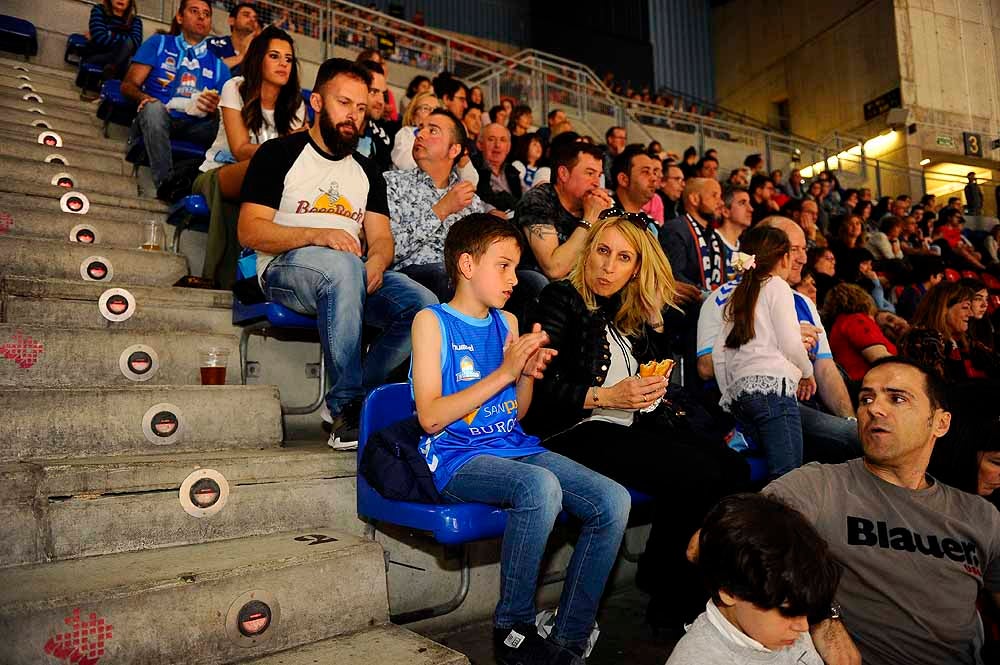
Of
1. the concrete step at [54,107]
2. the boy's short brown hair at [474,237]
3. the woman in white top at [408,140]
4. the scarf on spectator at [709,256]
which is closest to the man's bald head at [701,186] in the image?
the scarf on spectator at [709,256]

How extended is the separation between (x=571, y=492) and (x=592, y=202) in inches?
59.1

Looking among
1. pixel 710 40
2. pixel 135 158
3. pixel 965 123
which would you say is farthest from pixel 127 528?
pixel 710 40

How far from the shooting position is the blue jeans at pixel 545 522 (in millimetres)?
1560

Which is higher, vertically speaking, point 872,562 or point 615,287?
point 615,287

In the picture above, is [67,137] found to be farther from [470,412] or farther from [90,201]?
[470,412]

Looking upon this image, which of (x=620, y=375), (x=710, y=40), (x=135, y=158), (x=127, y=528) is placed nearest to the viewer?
(x=127, y=528)

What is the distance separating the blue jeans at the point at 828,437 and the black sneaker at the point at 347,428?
1.54 metres

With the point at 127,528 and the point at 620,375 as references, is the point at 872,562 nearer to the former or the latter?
the point at 620,375

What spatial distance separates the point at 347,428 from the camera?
6.42 feet

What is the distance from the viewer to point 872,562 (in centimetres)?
158

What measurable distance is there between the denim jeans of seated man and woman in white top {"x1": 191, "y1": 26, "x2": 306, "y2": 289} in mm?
790

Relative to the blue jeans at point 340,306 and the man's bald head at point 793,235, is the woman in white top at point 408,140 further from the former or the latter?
the man's bald head at point 793,235

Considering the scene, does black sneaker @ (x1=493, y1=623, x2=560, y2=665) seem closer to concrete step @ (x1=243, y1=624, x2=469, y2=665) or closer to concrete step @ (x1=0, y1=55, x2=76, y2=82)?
concrete step @ (x1=243, y1=624, x2=469, y2=665)

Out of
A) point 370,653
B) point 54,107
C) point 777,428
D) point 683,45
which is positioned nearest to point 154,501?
point 370,653
